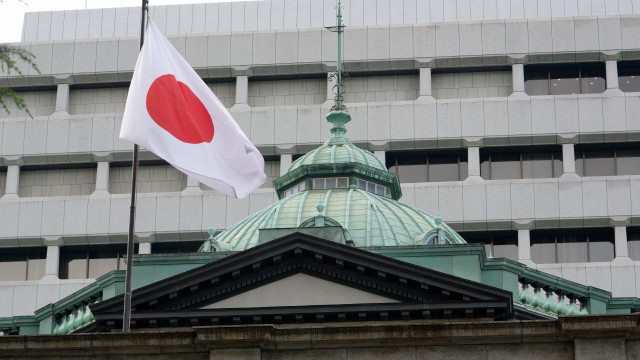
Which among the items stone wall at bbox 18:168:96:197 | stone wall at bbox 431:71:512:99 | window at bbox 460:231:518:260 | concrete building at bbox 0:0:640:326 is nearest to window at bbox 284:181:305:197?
concrete building at bbox 0:0:640:326

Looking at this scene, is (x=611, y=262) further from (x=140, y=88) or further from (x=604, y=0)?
(x=140, y=88)

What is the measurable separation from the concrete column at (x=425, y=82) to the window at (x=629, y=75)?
8.76 meters

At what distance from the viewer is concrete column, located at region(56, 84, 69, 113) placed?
7888 cm

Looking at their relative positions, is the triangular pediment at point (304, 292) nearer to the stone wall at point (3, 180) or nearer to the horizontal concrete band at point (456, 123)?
the horizontal concrete band at point (456, 123)

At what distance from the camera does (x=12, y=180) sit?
3086 inches

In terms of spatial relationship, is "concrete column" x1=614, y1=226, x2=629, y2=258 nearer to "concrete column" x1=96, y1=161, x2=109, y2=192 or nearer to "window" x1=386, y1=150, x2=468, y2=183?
"window" x1=386, y1=150, x2=468, y2=183

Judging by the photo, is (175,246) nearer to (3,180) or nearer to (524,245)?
(3,180)

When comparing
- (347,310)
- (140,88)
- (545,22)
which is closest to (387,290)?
(347,310)

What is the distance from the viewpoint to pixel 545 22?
3007 inches

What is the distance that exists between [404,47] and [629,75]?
10.4 m

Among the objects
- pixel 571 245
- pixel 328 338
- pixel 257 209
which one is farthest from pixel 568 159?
pixel 328 338

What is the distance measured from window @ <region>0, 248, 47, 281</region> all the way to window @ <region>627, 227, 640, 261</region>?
26.6 meters

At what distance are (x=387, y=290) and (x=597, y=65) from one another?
3474 cm

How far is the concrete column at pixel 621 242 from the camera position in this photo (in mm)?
72562
